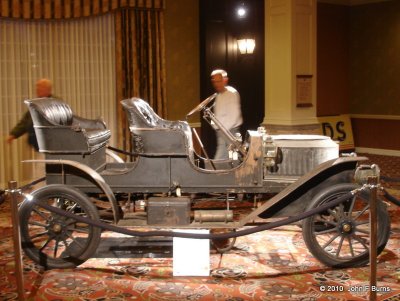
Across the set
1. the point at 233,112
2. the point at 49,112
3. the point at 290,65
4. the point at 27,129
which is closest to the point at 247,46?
the point at 290,65

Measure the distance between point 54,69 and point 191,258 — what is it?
509 centimetres

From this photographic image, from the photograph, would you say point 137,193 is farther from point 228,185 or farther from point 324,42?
point 324,42

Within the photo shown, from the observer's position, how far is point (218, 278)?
174 inches

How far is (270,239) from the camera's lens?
5.51 metres

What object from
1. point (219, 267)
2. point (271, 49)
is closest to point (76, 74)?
point (271, 49)

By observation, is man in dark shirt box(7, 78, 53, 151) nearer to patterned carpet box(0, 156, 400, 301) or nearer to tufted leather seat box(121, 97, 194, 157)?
patterned carpet box(0, 156, 400, 301)

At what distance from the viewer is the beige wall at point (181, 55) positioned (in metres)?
9.48

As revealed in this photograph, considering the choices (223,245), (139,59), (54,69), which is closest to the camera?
(223,245)

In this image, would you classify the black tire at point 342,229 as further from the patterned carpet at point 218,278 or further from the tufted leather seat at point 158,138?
the tufted leather seat at point 158,138

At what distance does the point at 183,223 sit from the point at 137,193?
22.5 inches

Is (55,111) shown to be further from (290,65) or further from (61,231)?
(290,65)

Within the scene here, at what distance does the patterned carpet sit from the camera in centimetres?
407

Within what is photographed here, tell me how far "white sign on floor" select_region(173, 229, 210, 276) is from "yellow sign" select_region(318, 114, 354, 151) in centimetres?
796

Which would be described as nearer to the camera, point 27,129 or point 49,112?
point 49,112
